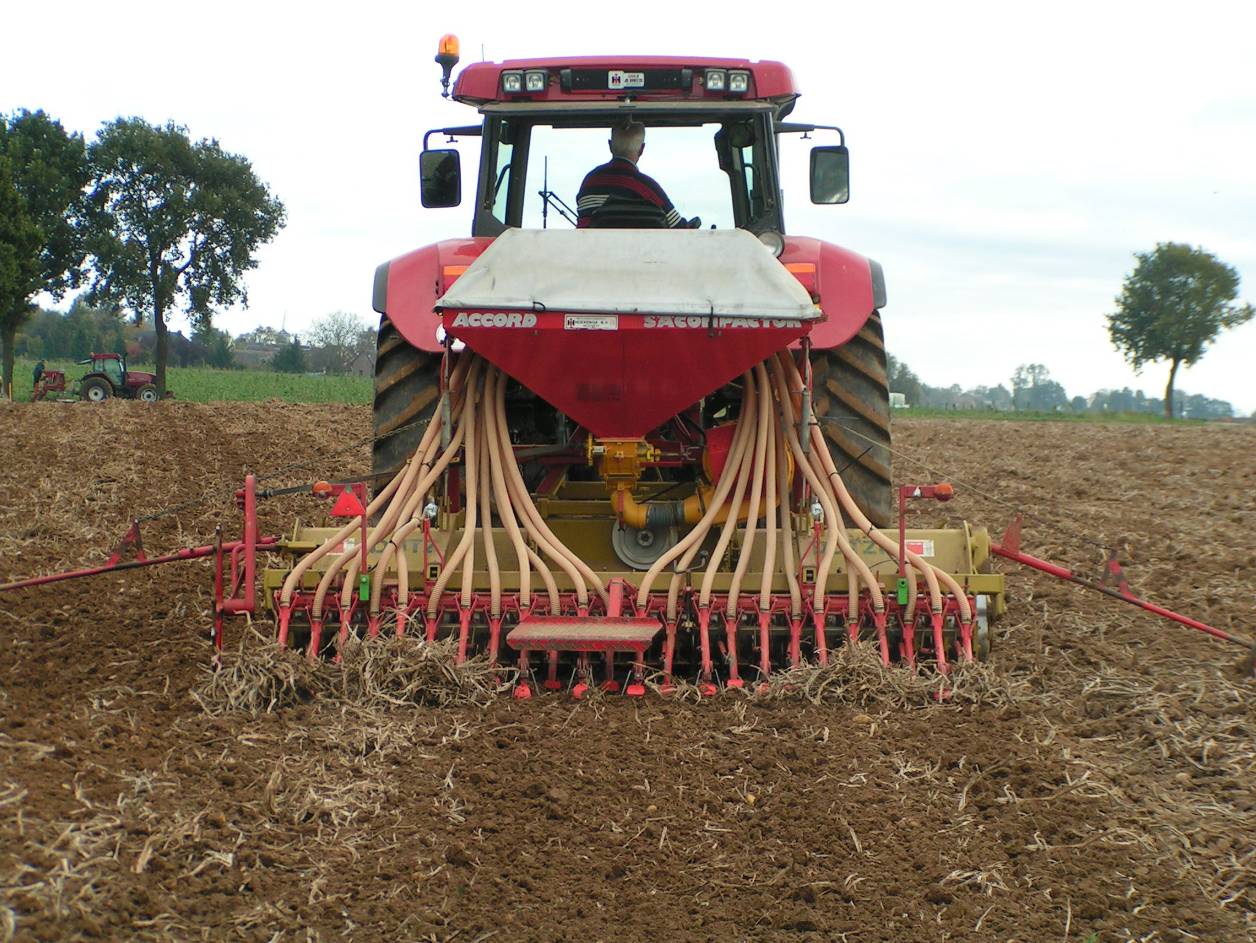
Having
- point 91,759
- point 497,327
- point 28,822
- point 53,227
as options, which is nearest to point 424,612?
point 497,327

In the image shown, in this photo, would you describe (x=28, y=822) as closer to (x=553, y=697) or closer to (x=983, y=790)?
(x=553, y=697)

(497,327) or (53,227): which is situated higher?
(53,227)

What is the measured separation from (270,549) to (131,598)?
1.96 meters

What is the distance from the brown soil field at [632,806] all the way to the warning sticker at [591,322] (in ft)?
4.19

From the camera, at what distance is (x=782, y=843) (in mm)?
3420

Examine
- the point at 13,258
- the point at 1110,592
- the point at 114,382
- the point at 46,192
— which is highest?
the point at 46,192

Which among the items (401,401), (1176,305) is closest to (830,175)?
(401,401)

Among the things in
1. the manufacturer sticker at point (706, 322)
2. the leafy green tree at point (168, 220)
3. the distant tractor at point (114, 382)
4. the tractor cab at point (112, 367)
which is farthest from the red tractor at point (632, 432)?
the leafy green tree at point (168, 220)

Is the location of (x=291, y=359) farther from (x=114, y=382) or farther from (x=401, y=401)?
(x=401, y=401)

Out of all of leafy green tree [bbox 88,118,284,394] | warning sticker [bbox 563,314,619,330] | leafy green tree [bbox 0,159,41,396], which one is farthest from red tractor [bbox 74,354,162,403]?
warning sticker [bbox 563,314,619,330]

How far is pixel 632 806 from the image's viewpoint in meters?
3.66

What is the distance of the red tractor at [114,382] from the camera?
2427 cm

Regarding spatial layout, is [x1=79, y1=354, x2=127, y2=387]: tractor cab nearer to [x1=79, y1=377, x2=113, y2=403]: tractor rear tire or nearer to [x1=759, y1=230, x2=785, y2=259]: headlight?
[x1=79, y1=377, x2=113, y2=403]: tractor rear tire

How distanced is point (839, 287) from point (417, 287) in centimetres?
178
